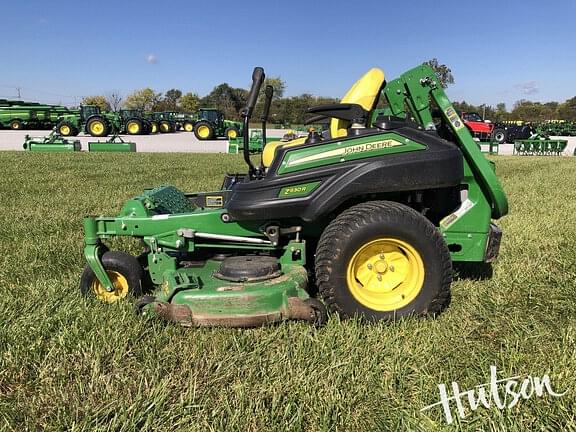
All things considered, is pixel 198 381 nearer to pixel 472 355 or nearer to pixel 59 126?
pixel 472 355

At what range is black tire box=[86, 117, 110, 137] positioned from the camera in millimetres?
30266

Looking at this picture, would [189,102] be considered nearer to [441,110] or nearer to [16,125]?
[16,125]

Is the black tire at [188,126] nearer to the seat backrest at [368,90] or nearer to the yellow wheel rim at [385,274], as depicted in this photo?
the seat backrest at [368,90]

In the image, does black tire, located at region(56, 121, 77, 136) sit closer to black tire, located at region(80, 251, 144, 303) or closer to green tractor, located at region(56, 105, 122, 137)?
A: green tractor, located at region(56, 105, 122, 137)

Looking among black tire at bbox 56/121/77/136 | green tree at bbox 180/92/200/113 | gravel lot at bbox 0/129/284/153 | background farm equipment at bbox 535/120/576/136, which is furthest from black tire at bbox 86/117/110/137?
green tree at bbox 180/92/200/113

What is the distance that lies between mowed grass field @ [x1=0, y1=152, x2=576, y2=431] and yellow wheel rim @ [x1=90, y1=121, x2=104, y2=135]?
2856 cm

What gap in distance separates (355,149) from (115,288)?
1.84 meters

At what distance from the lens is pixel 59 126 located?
30531 mm

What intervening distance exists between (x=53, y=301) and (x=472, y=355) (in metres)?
2.53

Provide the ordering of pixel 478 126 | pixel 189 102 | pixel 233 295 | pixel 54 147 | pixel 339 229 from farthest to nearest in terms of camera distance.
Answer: pixel 189 102
pixel 478 126
pixel 54 147
pixel 339 229
pixel 233 295

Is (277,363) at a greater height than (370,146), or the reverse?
(370,146)

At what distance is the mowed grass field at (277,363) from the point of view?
2059 mm

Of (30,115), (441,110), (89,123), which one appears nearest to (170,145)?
(89,123)

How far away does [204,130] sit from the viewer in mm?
31344
